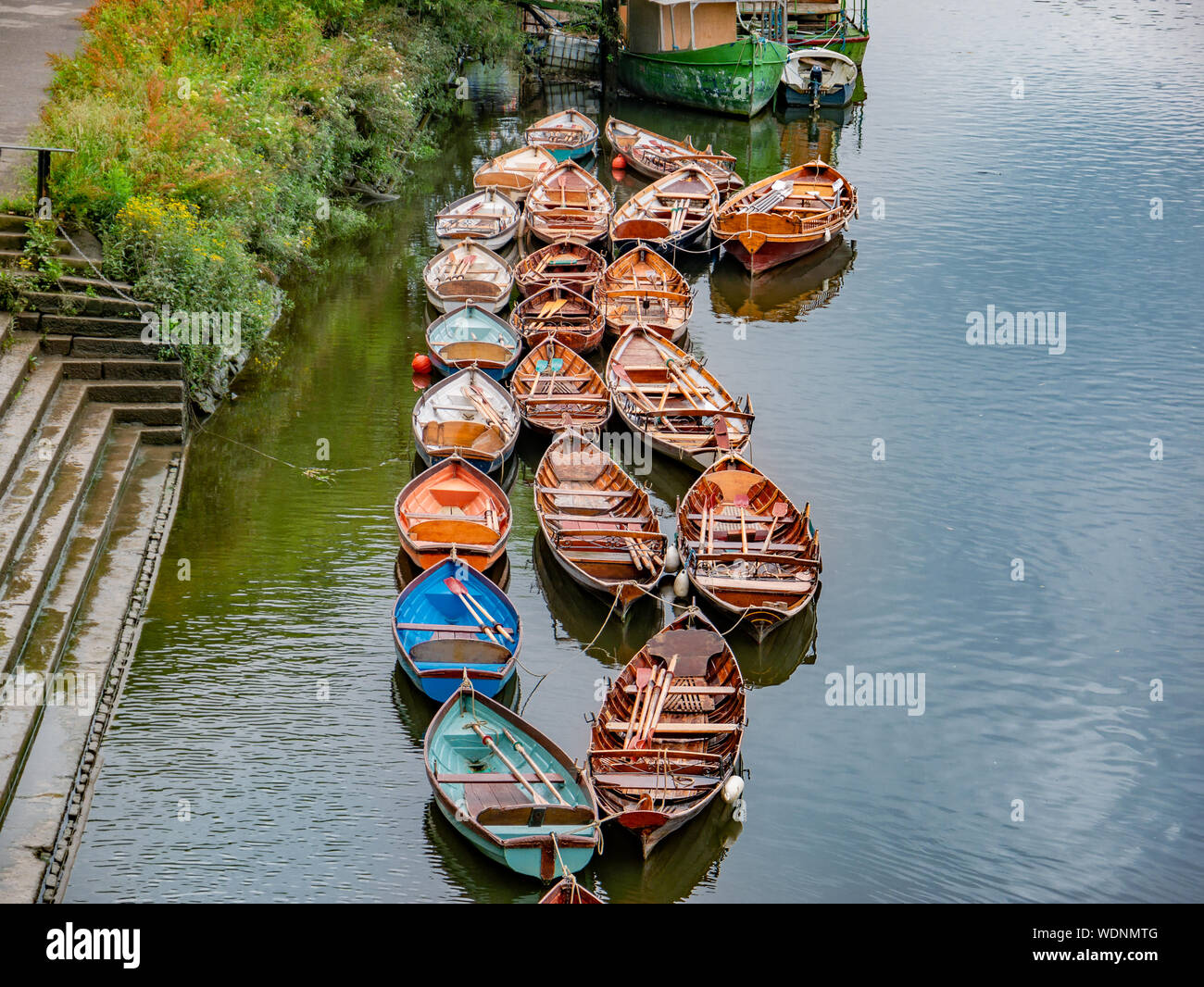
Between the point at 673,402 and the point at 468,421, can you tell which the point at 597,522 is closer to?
the point at 468,421

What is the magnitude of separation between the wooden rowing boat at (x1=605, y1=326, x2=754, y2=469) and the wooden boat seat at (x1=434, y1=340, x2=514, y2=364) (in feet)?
7.04

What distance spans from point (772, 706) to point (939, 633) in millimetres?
3228

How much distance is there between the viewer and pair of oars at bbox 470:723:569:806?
15.2m

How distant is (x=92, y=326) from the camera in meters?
22.3

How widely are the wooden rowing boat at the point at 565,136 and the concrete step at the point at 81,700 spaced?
A: 21093 millimetres

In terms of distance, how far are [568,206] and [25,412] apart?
55.3 ft

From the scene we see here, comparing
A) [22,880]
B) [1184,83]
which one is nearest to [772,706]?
[22,880]

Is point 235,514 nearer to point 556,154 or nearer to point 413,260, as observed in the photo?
point 413,260

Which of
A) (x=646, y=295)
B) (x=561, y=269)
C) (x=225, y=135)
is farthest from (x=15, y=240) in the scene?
(x=646, y=295)

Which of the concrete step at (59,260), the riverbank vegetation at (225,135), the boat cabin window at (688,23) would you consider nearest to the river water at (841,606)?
the riverbank vegetation at (225,135)

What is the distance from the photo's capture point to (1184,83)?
47.3m

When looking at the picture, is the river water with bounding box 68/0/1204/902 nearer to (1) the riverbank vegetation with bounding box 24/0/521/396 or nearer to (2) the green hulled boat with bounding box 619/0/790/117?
(1) the riverbank vegetation with bounding box 24/0/521/396

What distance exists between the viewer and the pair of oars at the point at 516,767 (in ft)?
49.9

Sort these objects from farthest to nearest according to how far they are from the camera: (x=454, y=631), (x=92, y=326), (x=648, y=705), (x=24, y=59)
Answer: (x=24, y=59) → (x=92, y=326) → (x=454, y=631) → (x=648, y=705)
